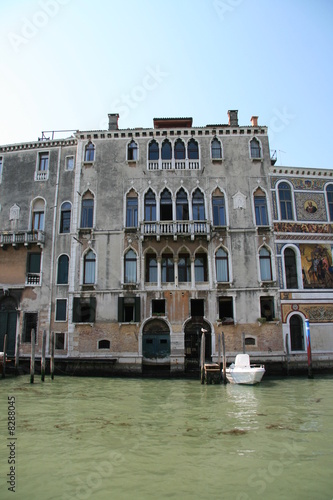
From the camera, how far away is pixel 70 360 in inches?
684

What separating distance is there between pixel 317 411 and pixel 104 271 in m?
11.9

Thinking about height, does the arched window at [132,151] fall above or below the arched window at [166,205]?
above

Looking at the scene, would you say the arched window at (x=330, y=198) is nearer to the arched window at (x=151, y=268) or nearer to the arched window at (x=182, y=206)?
the arched window at (x=182, y=206)

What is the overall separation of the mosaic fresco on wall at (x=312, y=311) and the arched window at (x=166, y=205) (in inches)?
286

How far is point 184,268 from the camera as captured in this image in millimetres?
19141

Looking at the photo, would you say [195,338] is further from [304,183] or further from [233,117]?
[233,117]

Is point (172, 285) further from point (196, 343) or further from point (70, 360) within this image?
point (70, 360)

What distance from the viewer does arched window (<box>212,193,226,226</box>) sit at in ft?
64.1

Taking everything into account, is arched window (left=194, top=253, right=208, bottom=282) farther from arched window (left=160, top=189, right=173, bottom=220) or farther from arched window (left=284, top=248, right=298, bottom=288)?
arched window (left=284, top=248, right=298, bottom=288)

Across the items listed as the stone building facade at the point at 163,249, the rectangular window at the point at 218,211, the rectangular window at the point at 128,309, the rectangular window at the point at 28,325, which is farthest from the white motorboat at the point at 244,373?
the rectangular window at the point at 28,325

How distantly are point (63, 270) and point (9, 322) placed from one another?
378 centimetres

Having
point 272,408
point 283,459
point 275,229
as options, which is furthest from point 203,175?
point 283,459

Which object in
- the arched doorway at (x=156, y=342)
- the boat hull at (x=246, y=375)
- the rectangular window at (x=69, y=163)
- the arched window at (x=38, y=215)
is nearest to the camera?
the boat hull at (x=246, y=375)

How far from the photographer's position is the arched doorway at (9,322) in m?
19.3
